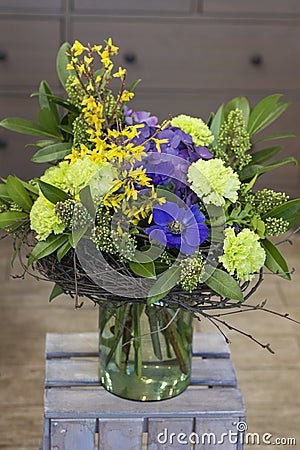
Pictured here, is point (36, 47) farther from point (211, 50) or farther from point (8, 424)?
point (8, 424)

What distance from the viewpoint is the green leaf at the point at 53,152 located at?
126cm

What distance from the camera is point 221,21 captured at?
2.83 metres

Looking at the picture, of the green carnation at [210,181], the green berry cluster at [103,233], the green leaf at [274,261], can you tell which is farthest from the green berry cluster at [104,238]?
the green leaf at [274,261]

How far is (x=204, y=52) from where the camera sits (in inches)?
112

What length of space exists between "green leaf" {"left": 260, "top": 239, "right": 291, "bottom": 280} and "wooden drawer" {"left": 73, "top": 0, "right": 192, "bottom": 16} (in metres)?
1.78

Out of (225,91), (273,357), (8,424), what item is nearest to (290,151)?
(225,91)

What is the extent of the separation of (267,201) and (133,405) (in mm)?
385

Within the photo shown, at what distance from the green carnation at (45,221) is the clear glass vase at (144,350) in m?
0.16

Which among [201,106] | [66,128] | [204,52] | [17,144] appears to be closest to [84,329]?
[17,144]

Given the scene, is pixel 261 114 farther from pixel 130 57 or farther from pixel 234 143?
pixel 130 57

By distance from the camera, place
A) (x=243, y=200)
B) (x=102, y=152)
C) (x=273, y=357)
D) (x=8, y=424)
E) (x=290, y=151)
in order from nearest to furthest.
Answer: (x=102, y=152) → (x=243, y=200) → (x=8, y=424) → (x=273, y=357) → (x=290, y=151)

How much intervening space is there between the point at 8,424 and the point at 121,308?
2.69 feet

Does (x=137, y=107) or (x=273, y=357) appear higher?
(x=137, y=107)

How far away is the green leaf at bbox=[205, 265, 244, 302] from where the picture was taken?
110 centimetres
